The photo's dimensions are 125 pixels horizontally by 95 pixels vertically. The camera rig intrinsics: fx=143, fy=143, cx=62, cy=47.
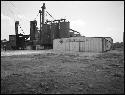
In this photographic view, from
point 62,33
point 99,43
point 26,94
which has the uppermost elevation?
point 62,33

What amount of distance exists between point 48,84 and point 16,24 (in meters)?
37.5

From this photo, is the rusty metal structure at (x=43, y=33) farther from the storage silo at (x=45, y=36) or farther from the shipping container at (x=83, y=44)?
the shipping container at (x=83, y=44)

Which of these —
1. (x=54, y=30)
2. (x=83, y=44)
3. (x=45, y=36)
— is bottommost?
(x=83, y=44)

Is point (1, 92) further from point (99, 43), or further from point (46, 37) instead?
point (46, 37)

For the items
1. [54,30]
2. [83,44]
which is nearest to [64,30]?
[54,30]

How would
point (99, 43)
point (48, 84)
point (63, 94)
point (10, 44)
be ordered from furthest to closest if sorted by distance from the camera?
point (10, 44) → point (99, 43) → point (48, 84) → point (63, 94)

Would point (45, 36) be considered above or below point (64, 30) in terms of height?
below

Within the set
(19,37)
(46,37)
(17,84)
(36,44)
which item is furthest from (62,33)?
(17,84)

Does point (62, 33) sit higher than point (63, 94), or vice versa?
point (62, 33)

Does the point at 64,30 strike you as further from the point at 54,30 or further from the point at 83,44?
the point at 83,44

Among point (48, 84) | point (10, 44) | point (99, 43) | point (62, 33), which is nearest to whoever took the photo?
point (48, 84)

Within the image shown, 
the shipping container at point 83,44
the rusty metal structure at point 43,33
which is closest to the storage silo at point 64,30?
the rusty metal structure at point 43,33

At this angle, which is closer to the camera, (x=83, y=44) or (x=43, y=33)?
(x=83, y=44)

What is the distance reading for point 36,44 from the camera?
128 feet
